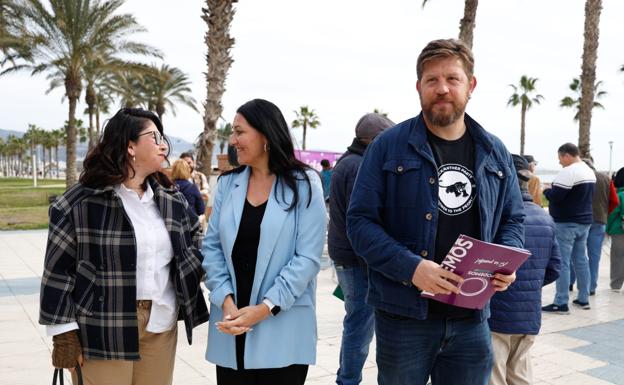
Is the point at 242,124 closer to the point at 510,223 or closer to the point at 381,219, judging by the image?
the point at 381,219

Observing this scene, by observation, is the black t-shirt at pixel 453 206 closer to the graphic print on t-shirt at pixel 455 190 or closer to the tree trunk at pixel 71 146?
the graphic print on t-shirt at pixel 455 190

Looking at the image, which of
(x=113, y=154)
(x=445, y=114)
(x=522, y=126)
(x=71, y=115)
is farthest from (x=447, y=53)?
(x=522, y=126)

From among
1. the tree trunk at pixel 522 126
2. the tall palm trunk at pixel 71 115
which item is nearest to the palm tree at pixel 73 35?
the tall palm trunk at pixel 71 115

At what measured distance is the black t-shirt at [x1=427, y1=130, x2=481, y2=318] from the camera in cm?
A: 219

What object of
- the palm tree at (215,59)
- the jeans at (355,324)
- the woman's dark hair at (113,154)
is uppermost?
the palm tree at (215,59)

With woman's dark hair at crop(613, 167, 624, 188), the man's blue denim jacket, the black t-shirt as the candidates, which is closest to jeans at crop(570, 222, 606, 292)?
woman's dark hair at crop(613, 167, 624, 188)

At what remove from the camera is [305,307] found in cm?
251

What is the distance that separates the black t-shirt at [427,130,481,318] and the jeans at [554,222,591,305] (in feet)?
15.8

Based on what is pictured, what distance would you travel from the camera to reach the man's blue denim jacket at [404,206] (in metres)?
2.13

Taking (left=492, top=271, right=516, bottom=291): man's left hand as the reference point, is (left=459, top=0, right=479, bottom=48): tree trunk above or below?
above

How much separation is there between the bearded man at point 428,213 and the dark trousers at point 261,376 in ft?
1.44

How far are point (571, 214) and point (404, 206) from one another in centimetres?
527

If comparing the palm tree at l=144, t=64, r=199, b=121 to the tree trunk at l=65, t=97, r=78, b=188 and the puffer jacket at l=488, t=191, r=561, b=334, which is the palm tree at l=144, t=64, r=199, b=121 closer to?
the tree trunk at l=65, t=97, r=78, b=188

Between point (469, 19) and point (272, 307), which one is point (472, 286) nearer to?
point (272, 307)
